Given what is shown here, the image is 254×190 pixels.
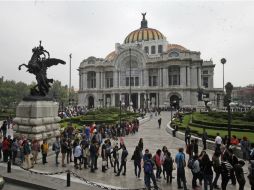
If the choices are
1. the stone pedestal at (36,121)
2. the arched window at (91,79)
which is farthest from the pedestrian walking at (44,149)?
the arched window at (91,79)

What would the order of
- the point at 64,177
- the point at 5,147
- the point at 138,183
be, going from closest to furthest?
1. the point at 138,183
2. the point at 64,177
3. the point at 5,147

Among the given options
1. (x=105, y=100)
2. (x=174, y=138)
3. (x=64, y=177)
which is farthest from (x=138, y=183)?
(x=105, y=100)

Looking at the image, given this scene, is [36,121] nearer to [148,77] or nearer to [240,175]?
[240,175]

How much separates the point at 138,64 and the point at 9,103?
43.2 metres

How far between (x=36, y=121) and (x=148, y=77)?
6053 cm

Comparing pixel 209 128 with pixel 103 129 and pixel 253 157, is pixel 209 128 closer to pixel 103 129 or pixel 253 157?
pixel 103 129

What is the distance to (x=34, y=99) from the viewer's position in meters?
16.0

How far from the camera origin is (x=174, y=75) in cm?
7200

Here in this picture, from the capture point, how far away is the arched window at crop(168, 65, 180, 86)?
234 feet

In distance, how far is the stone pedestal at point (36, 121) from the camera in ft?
50.5

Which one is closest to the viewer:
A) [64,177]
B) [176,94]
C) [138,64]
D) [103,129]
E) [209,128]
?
[64,177]

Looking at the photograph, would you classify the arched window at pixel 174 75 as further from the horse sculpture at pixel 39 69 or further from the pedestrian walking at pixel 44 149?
the pedestrian walking at pixel 44 149

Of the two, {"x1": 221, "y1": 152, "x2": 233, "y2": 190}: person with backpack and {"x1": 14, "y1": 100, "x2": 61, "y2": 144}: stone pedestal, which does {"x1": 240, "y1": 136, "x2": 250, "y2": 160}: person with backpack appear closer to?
{"x1": 221, "y1": 152, "x2": 233, "y2": 190}: person with backpack

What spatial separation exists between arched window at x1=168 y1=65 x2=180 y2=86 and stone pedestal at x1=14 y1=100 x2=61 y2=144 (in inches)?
2269
